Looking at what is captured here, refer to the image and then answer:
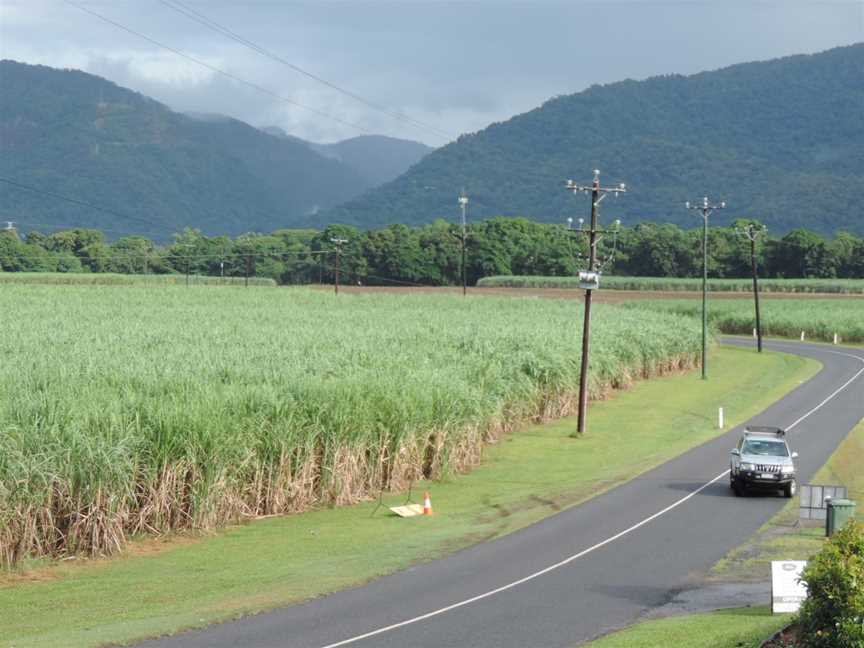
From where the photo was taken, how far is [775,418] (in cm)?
5438

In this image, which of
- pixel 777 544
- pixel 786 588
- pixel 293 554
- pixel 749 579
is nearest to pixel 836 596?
pixel 786 588

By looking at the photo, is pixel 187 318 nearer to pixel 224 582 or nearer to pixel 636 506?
pixel 636 506

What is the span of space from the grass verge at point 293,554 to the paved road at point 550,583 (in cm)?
91

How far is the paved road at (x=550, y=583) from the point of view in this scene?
61.4ft

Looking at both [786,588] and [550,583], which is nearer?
[786,588]

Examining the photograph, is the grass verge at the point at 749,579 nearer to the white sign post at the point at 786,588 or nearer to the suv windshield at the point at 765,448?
the white sign post at the point at 786,588

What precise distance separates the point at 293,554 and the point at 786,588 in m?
11.3

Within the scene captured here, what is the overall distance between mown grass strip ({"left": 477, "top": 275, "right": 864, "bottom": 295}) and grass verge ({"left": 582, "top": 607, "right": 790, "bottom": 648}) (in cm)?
14193

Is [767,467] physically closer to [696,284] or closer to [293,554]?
[293,554]

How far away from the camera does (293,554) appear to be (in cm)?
2562

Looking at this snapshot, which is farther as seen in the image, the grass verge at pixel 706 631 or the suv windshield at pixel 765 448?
the suv windshield at pixel 765 448

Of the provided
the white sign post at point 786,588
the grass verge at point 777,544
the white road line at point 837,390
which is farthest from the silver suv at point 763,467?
the white road line at point 837,390

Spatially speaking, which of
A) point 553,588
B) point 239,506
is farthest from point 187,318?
point 553,588

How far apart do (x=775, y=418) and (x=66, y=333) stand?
110 feet
